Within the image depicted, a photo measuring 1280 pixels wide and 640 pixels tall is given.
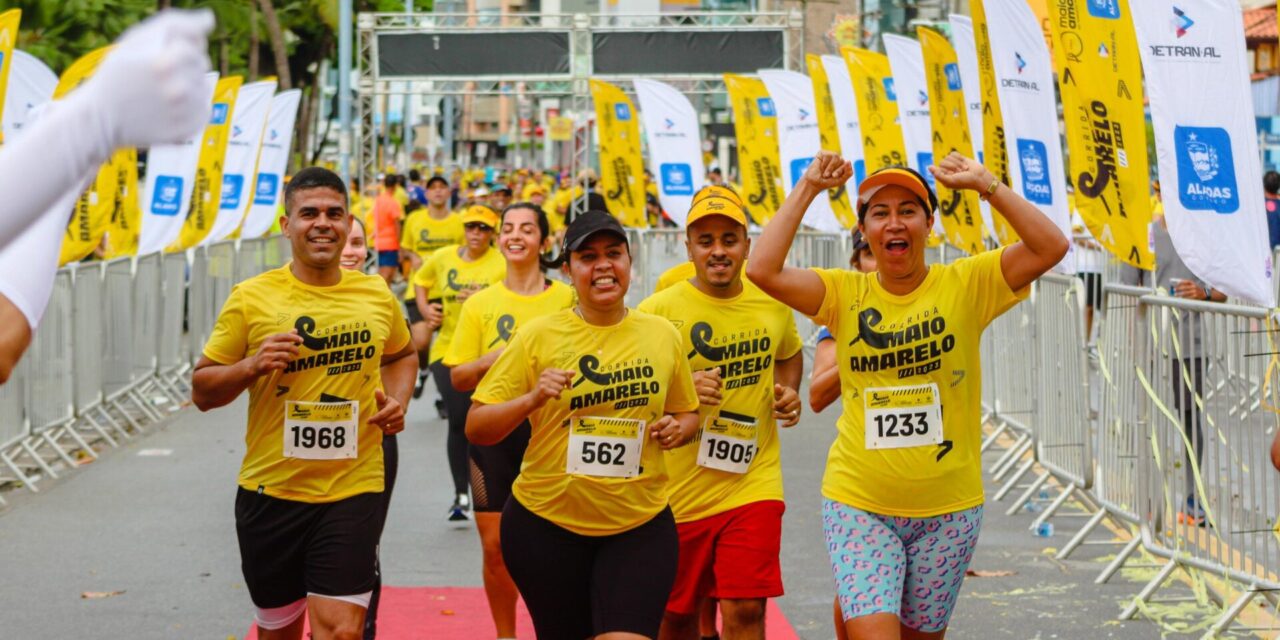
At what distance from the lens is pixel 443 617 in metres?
8.50

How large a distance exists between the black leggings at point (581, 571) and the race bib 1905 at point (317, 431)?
30.3 inches

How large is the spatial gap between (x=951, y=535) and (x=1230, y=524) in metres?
2.69

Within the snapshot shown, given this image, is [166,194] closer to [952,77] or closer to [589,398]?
[952,77]

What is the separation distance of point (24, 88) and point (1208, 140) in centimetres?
823

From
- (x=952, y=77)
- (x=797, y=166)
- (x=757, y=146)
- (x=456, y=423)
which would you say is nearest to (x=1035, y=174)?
(x=952, y=77)

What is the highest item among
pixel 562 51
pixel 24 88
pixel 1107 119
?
pixel 562 51

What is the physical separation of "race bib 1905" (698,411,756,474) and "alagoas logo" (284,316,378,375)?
3.82ft

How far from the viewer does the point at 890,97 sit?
17.0 m

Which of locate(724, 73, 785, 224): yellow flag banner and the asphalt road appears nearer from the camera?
the asphalt road

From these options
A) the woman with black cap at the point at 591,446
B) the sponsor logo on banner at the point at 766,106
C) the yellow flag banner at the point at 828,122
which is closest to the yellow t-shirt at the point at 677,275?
the woman with black cap at the point at 591,446

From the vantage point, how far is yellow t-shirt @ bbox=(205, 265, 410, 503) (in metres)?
6.00

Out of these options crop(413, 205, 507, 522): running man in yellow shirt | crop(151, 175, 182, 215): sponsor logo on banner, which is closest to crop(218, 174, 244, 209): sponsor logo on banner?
crop(151, 175, 182, 215): sponsor logo on banner

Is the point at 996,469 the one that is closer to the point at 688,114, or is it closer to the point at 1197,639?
the point at 1197,639

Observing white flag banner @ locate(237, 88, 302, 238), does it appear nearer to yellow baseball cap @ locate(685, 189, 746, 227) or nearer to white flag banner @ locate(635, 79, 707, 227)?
white flag banner @ locate(635, 79, 707, 227)
